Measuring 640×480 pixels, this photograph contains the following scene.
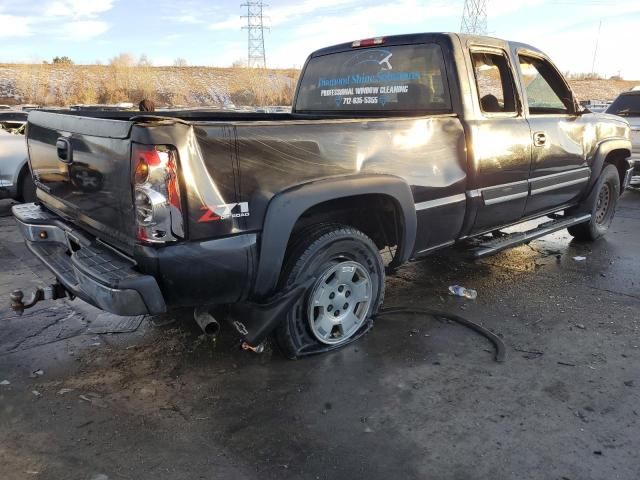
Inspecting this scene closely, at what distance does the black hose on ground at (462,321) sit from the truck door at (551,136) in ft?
4.77

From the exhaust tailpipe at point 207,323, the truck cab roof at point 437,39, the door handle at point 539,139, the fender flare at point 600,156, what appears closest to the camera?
the exhaust tailpipe at point 207,323

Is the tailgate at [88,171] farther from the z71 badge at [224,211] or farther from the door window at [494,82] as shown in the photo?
the door window at [494,82]

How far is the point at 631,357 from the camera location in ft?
11.1

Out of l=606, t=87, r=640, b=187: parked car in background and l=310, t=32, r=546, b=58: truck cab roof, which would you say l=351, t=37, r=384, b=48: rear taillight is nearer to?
l=310, t=32, r=546, b=58: truck cab roof

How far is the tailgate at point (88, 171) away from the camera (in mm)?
2623

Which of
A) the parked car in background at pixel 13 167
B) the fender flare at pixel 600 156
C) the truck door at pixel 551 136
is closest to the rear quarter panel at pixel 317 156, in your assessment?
the truck door at pixel 551 136

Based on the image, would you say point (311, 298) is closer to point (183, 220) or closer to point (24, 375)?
point (183, 220)

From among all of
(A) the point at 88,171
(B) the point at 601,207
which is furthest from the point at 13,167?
(B) the point at 601,207

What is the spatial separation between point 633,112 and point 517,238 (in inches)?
267

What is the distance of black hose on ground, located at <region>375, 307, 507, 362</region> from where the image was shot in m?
3.47

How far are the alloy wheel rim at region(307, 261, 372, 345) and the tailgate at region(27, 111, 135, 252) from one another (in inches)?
47.2

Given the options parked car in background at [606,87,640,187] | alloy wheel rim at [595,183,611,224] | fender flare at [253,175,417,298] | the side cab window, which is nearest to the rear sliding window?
fender flare at [253,175,417,298]

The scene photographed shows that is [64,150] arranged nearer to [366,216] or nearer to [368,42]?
[366,216]

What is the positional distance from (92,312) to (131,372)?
1156 mm
